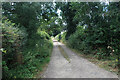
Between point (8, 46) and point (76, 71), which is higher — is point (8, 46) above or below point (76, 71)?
above

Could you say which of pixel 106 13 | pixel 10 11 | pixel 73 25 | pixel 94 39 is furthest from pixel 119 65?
pixel 73 25

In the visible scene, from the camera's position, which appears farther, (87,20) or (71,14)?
(71,14)

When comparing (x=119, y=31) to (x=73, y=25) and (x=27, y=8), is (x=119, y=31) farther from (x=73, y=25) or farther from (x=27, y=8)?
(x=73, y=25)

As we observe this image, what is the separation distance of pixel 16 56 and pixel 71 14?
12.2 metres

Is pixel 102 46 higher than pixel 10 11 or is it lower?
lower

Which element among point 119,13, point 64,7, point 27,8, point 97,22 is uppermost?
point 64,7

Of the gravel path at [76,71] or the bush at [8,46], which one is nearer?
the bush at [8,46]

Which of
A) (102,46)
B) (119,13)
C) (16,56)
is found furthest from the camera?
(102,46)

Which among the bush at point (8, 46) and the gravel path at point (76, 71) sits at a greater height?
the bush at point (8, 46)

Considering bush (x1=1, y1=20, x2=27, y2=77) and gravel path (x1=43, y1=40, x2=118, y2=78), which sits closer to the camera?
bush (x1=1, y1=20, x2=27, y2=77)

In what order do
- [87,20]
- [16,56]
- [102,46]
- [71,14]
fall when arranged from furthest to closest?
1. [71,14]
2. [87,20]
3. [102,46]
4. [16,56]

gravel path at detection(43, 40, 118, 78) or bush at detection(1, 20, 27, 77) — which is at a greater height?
bush at detection(1, 20, 27, 77)

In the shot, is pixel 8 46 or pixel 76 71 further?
pixel 76 71

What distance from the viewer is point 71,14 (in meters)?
13.9
